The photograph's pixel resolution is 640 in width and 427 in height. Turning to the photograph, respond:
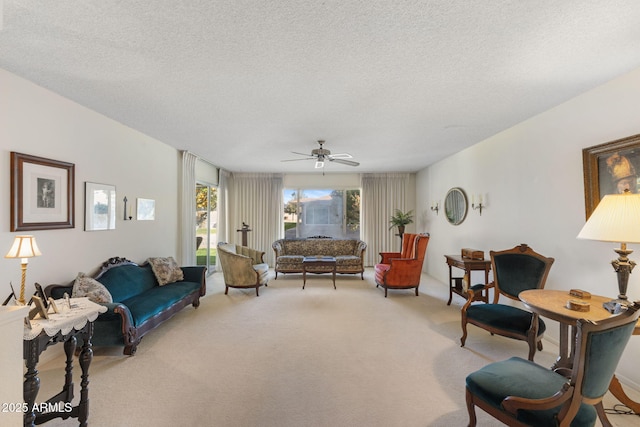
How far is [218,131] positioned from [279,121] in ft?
3.46

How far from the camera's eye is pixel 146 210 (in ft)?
14.0

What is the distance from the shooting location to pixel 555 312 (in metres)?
1.86

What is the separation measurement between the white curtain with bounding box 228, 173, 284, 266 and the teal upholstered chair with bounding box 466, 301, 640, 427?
260 inches

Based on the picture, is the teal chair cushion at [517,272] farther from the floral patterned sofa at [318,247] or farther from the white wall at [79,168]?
the white wall at [79,168]

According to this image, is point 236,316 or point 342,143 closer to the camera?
point 236,316

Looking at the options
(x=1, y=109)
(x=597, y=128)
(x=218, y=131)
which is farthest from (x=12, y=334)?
(x=597, y=128)

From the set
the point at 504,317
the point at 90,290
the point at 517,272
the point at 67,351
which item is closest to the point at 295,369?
the point at 67,351

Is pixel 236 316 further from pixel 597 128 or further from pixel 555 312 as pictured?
pixel 597 128

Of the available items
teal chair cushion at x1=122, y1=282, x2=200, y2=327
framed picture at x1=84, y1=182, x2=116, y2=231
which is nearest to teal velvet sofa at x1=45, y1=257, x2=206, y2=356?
teal chair cushion at x1=122, y1=282, x2=200, y2=327

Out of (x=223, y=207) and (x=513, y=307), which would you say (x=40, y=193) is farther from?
(x=513, y=307)

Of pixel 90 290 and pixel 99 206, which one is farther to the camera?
pixel 99 206

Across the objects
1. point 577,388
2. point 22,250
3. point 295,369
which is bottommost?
point 295,369

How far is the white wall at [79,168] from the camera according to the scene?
2.41 m

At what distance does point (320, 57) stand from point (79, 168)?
2.99 m
